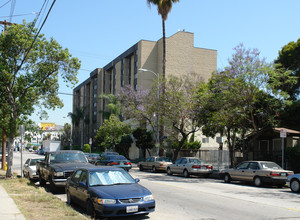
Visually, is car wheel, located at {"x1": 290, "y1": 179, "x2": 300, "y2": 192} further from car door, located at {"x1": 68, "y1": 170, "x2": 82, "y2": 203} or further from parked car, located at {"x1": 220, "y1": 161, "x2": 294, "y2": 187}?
car door, located at {"x1": 68, "y1": 170, "x2": 82, "y2": 203}

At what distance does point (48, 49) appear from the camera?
65.4 ft

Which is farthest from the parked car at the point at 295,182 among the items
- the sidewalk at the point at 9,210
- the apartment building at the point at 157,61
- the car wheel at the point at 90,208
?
the apartment building at the point at 157,61

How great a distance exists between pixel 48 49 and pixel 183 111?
46.1 ft

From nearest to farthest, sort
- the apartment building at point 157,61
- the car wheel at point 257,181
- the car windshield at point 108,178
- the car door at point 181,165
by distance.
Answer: the car windshield at point 108,178
the car wheel at point 257,181
the car door at point 181,165
the apartment building at point 157,61

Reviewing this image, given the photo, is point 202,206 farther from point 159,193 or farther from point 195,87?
point 195,87

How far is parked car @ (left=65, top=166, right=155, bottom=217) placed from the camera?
8.32m

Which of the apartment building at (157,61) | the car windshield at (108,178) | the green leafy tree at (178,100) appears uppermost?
the apartment building at (157,61)

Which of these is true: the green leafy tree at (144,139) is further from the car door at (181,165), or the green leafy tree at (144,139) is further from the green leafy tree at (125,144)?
the car door at (181,165)

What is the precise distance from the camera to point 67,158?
16.1 metres

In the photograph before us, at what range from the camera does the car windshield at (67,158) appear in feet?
52.2

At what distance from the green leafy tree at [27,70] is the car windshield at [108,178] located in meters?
11.1

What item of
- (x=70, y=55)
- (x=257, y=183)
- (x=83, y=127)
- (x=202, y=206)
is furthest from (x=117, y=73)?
(x=202, y=206)

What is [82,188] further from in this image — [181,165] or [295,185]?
[181,165]

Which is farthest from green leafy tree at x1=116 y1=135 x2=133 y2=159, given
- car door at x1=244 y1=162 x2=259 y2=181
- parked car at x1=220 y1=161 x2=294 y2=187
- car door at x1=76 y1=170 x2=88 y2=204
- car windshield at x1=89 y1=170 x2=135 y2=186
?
car windshield at x1=89 y1=170 x2=135 y2=186
